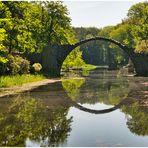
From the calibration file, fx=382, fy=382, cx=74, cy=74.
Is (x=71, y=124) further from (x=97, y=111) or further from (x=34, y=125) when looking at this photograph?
(x=97, y=111)

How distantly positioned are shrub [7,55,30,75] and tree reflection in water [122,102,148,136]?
23536mm

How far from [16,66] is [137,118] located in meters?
29.7

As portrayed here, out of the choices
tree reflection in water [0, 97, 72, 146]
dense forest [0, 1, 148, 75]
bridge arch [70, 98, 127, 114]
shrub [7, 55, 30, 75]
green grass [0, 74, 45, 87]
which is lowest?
bridge arch [70, 98, 127, 114]

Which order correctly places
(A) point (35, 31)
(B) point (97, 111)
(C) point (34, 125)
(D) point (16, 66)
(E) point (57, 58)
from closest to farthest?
1. (C) point (34, 125)
2. (B) point (97, 111)
3. (D) point (16, 66)
4. (A) point (35, 31)
5. (E) point (57, 58)

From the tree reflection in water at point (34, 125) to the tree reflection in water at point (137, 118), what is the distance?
3.06 metres

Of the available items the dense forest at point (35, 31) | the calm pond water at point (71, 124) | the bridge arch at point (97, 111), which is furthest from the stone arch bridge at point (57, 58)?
the calm pond water at point (71, 124)

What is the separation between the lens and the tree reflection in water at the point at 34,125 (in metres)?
14.8

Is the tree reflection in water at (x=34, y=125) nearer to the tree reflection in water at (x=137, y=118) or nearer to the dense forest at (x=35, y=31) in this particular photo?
the tree reflection in water at (x=137, y=118)

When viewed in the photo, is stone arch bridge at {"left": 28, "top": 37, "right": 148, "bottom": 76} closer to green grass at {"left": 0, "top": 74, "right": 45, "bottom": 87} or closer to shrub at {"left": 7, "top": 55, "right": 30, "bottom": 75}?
shrub at {"left": 7, "top": 55, "right": 30, "bottom": 75}

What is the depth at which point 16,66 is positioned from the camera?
47.9 meters

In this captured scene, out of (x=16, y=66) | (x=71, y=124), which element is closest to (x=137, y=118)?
(x=71, y=124)

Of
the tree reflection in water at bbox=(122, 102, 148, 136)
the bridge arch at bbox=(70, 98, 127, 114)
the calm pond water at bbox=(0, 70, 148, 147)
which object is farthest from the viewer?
the bridge arch at bbox=(70, 98, 127, 114)

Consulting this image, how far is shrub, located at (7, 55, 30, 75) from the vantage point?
4659 centimetres

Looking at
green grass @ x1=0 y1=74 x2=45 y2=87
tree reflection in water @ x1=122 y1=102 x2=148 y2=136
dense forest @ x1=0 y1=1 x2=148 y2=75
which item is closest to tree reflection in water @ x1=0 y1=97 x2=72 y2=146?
tree reflection in water @ x1=122 y1=102 x2=148 y2=136
